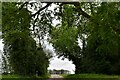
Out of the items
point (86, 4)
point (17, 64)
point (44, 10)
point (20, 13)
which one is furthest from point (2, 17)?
point (17, 64)

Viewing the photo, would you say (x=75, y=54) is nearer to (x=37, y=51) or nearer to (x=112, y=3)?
(x=37, y=51)

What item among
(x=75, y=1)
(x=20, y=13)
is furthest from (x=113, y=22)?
(x=20, y=13)

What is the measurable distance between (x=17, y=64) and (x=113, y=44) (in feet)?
24.4

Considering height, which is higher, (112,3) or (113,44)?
(112,3)

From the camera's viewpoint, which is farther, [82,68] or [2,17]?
[82,68]

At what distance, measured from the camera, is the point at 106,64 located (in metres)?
20.6

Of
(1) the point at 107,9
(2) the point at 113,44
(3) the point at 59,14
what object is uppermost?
(3) the point at 59,14

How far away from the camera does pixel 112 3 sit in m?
7.60

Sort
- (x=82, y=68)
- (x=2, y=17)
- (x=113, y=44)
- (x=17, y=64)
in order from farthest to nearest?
(x=82, y=68), (x=17, y=64), (x=2, y=17), (x=113, y=44)

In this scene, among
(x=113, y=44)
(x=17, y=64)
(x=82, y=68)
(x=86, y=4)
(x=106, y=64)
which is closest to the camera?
(x=113, y=44)

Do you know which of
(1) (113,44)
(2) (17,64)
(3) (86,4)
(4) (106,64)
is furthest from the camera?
(4) (106,64)

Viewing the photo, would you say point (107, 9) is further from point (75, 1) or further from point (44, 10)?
point (44, 10)

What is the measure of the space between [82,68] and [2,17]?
1382 cm

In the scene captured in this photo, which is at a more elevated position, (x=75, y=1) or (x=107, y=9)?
(x=75, y=1)
